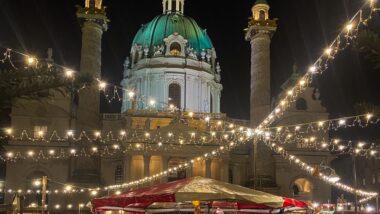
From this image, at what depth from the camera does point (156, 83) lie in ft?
239

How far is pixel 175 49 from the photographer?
7494cm

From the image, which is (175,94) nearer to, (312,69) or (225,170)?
(225,170)

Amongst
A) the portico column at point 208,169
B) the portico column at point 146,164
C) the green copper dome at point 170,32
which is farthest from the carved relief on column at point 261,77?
the green copper dome at point 170,32

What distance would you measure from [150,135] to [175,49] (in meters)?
20.4

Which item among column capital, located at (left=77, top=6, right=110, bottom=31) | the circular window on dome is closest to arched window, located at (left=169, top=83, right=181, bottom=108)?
the circular window on dome

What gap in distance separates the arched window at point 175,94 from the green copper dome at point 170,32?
627 cm

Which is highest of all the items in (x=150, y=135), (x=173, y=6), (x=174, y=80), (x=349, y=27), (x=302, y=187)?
(x=173, y=6)

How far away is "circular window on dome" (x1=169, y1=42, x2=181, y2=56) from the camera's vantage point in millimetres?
74575

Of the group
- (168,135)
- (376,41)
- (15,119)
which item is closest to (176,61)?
(168,135)

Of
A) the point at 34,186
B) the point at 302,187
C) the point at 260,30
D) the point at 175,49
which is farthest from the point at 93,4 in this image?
the point at 302,187

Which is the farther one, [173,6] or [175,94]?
[173,6]

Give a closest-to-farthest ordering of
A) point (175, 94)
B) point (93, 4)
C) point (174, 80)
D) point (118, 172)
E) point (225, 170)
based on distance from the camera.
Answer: point (93, 4)
point (225, 170)
point (118, 172)
point (175, 94)
point (174, 80)

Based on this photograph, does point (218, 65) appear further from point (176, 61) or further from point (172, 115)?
point (172, 115)

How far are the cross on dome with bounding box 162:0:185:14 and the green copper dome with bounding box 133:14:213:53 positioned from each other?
2837mm
